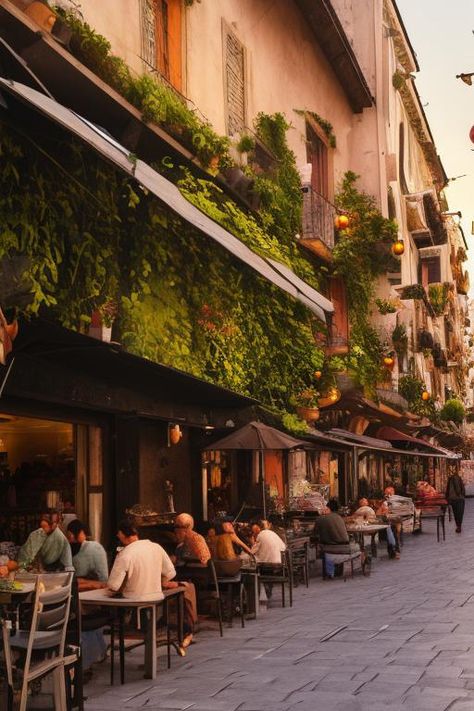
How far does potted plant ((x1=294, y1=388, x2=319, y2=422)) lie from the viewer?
21.6 metres

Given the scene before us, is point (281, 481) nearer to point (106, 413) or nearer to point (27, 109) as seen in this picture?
point (106, 413)

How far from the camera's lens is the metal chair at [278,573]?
1302cm

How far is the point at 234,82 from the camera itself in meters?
19.4

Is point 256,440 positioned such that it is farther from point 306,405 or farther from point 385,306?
point 385,306

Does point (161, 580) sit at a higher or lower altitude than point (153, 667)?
higher

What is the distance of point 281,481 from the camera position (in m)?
23.1

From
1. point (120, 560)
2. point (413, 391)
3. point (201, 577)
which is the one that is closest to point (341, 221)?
point (413, 391)

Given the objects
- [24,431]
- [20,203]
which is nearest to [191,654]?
[20,203]

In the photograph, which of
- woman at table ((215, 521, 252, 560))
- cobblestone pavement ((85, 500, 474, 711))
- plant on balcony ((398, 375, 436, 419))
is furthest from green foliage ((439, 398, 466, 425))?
woman at table ((215, 521, 252, 560))

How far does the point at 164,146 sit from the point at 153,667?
788cm

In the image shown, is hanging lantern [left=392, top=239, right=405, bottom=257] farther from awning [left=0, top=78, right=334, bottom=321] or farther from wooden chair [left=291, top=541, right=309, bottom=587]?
awning [left=0, top=78, right=334, bottom=321]

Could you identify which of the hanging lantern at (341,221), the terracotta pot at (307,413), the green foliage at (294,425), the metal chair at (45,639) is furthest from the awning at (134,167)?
the hanging lantern at (341,221)

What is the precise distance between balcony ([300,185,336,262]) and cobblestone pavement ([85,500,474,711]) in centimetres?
1115

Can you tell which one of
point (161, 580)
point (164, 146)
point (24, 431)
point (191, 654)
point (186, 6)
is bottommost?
point (191, 654)
